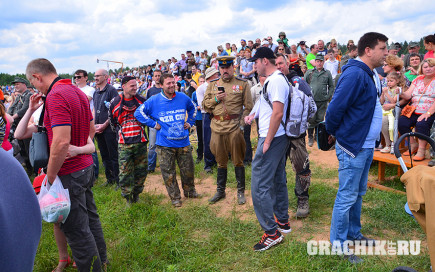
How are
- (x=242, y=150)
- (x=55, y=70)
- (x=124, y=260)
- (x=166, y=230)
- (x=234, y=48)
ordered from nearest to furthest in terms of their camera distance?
(x=55, y=70) → (x=124, y=260) → (x=166, y=230) → (x=242, y=150) → (x=234, y=48)

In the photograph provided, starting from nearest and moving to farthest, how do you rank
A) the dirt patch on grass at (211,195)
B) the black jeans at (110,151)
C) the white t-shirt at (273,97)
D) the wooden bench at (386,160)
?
the white t-shirt at (273,97) → the dirt patch on grass at (211,195) → the wooden bench at (386,160) → the black jeans at (110,151)

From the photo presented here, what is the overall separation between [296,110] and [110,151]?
4122 millimetres

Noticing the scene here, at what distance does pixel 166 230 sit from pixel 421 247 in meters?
3.12

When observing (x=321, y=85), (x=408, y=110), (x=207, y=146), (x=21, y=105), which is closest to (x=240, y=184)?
(x=207, y=146)

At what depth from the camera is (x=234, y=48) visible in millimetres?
17062

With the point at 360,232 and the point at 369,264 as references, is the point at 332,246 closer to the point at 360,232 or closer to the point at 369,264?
the point at 369,264

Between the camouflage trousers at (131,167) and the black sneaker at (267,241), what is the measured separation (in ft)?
8.06

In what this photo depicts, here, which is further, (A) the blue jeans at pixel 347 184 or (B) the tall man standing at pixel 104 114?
(B) the tall man standing at pixel 104 114

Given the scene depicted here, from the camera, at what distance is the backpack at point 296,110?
373 cm

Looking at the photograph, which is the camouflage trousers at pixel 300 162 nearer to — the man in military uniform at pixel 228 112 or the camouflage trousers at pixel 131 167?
the man in military uniform at pixel 228 112

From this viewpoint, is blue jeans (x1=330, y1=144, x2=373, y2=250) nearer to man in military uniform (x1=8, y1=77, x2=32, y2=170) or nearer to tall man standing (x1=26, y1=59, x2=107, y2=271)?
tall man standing (x1=26, y1=59, x2=107, y2=271)

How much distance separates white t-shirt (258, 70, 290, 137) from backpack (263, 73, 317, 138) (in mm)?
61

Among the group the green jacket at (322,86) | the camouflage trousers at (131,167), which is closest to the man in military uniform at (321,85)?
the green jacket at (322,86)

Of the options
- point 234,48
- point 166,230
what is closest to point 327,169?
point 166,230
